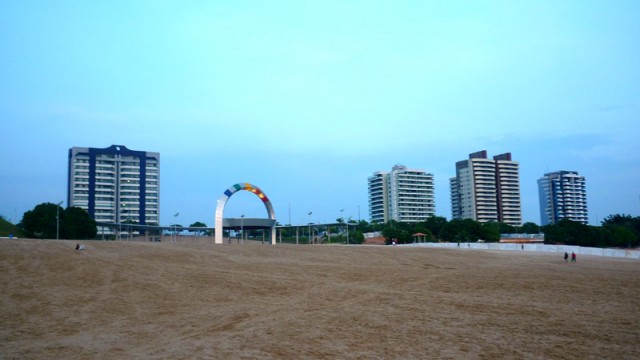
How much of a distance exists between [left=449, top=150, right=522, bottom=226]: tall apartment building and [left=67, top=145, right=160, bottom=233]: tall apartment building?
351ft

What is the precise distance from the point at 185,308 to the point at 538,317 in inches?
523

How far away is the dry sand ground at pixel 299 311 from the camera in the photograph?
47.3 feet

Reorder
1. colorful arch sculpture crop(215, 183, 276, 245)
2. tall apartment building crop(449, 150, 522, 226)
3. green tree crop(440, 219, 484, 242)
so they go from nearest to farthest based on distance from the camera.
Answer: colorful arch sculpture crop(215, 183, 276, 245), green tree crop(440, 219, 484, 242), tall apartment building crop(449, 150, 522, 226)

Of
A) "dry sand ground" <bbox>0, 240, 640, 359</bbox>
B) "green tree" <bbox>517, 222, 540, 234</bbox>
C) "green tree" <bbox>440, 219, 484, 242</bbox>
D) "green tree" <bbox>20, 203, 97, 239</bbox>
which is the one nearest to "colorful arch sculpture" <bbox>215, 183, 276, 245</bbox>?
"dry sand ground" <bbox>0, 240, 640, 359</bbox>

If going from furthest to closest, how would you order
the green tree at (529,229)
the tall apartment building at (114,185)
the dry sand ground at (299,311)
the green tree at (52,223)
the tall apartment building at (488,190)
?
the tall apartment building at (488,190), the green tree at (529,229), the tall apartment building at (114,185), the green tree at (52,223), the dry sand ground at (299,311)

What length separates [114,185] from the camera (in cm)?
15412

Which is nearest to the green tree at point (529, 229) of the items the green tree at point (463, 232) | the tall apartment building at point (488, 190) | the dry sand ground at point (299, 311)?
Result: the tall apartment building at point (488, 190)

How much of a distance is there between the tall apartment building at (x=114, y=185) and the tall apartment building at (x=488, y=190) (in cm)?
10713

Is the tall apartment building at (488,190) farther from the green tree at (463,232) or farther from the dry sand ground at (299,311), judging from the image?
the dry sand ground at (299,311)

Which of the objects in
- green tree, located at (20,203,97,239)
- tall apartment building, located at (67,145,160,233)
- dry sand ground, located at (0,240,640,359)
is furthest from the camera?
tall apartment building, located at (67,145,160,233)

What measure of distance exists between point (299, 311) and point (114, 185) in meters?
147

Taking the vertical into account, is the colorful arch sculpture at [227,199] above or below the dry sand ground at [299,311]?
above

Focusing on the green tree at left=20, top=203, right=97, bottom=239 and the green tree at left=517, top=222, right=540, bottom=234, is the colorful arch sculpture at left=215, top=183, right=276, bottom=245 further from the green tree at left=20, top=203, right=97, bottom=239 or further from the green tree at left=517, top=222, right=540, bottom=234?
the green tree at left=517, top=222, right=540, bottom=234

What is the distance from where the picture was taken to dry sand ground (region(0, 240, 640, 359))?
14422 mm
